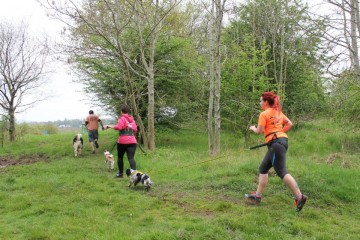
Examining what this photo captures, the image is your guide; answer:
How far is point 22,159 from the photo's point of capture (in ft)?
44.3

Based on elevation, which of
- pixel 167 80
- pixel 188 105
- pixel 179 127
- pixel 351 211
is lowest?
pixel 351 211

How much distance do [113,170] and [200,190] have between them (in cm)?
361

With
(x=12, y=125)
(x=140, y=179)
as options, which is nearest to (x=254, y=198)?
(x=140, y=179)

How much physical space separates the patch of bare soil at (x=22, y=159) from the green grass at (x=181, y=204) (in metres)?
2.75

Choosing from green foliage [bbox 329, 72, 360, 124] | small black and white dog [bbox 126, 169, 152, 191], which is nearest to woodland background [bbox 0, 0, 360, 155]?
green foliage [bbox 329, 72, 360, 124]

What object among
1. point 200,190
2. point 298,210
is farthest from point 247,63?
point 298,210

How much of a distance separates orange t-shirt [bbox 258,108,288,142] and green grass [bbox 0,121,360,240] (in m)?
1.22

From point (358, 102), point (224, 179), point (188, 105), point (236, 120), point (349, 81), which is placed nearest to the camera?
point (224, 179)

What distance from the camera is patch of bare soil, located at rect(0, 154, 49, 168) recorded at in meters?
12.6

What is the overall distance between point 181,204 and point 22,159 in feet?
32.2

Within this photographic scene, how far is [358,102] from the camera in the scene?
10.5m

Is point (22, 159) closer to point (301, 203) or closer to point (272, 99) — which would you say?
point (272, 99)

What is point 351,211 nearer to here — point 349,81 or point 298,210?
point 298,210

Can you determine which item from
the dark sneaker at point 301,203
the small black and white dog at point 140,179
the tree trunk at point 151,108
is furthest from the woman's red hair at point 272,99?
the tree trunk at point 151,108
